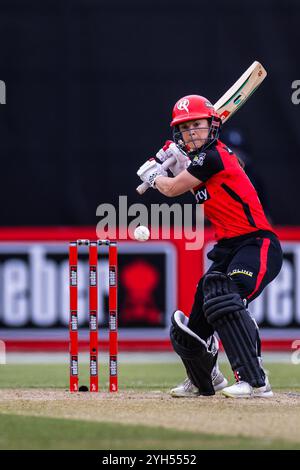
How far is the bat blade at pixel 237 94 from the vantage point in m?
6.61

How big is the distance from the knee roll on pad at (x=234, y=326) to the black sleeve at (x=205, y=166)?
512 millimetres

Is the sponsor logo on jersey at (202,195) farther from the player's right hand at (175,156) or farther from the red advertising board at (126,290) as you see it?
the red advertising board at (126,290)

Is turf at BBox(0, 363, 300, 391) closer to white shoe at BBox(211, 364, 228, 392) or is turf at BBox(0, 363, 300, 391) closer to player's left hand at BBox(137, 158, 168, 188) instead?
white shoe at BBox(211, 364, 228, 392)

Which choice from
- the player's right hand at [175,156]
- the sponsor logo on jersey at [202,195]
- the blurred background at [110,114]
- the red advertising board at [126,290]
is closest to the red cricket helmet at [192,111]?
the player's right hand at [175,156]

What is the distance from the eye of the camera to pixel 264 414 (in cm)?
530

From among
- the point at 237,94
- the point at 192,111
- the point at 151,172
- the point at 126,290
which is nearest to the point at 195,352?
the point at 151,172

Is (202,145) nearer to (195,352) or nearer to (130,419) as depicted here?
(195,352)

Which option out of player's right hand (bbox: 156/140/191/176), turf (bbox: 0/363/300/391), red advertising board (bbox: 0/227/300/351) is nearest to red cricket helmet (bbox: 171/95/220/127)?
player's right hand (bbox: 156/140/191/176)

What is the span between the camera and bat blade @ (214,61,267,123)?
6.61 m
